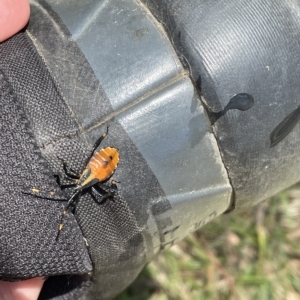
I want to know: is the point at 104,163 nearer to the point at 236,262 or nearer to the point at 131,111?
the point at 131,111

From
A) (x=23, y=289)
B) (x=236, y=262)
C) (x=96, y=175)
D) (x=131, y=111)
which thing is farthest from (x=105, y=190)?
(x=236, y=262)

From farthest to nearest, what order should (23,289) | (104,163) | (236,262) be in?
(236,262)
(23,289)
(104,163)

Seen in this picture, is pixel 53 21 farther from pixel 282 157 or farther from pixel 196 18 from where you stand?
pixel 282 157

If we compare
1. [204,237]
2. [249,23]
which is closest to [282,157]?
[249,23]

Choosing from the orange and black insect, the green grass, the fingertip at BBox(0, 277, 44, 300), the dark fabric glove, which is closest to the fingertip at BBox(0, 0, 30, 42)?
the dark fabric glove

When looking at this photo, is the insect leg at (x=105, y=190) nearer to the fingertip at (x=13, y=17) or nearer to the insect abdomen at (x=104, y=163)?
the insect abdomen at (x=104, y=163)

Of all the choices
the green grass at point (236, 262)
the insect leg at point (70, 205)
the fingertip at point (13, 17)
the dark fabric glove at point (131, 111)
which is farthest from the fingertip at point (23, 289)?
the green grass at point (236, 262)

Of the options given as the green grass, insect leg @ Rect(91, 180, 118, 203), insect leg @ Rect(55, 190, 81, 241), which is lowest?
the green grass

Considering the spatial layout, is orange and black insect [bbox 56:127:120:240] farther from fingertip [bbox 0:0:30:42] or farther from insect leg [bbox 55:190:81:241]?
fingertip [bbox 0:0:30:42]
